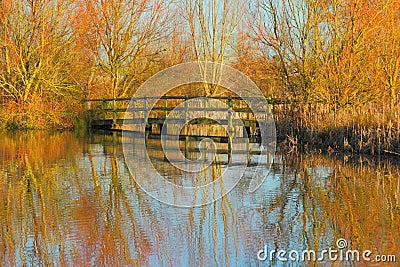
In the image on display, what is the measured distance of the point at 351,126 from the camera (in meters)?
14.8

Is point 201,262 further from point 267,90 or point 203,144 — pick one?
point 267,90

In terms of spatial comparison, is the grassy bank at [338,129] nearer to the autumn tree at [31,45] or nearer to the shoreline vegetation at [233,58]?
the shoreline vegetation at [233,58]

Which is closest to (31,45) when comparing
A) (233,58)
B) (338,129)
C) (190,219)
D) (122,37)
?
(122,37)

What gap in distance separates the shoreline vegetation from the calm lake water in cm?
474

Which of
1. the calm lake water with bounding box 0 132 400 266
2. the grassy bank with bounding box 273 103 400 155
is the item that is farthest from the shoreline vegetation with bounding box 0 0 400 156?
the calm lake water with bounding box 0 132 400 266

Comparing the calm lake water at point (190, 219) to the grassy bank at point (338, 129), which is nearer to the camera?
the calm lake water at point (190, 219)

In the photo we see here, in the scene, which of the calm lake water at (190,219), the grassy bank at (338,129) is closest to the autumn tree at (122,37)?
the grassy bank at (338,129)

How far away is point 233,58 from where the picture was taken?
2744cm

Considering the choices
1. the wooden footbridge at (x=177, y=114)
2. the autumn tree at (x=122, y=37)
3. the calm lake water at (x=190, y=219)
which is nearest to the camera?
the calm lake water at (x=190, y=219)

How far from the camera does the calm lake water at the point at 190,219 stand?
5.78m

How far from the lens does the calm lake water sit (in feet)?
19.0

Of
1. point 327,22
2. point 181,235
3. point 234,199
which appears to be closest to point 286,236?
point 181,235

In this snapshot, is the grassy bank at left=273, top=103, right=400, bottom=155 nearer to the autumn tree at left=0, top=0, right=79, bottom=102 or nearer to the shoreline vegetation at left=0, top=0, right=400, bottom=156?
the shoreline vegetation at left=0, top=0, right=400, bottom=156

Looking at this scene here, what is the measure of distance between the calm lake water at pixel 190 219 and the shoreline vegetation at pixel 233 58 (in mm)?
4737
